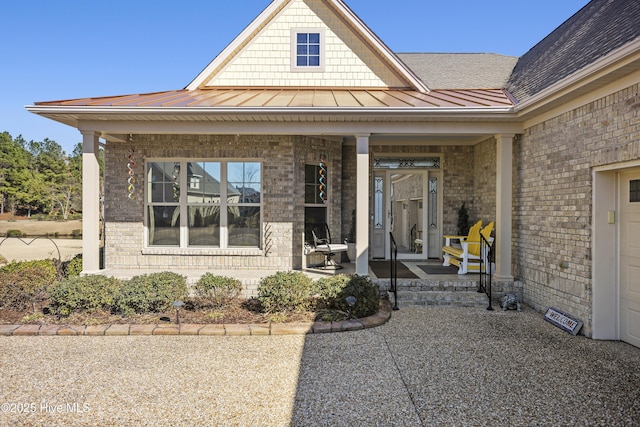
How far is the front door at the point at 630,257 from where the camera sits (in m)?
5.03

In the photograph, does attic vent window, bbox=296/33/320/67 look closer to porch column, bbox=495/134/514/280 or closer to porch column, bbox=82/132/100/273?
porch column, bbox=495/134/514/280

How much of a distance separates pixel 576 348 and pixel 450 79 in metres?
7.54

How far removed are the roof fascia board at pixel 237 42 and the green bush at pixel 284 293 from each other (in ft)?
16.8

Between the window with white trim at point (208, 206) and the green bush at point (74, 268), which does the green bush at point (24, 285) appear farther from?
the window with white trim at point (208, 206)

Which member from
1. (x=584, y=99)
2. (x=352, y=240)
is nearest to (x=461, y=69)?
(x=352, y=240)

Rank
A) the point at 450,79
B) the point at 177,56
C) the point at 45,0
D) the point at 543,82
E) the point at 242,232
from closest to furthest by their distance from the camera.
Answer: the point at 543,82 → the point at 242,232 → the point at 450,79 → the point at 45,0 → the point at 177,56

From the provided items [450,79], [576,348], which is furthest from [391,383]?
[450,79]

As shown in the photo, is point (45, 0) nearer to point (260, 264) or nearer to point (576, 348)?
point (260, 264)

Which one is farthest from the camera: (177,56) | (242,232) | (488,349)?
(177,56)

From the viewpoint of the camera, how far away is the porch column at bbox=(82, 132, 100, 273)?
7270mm

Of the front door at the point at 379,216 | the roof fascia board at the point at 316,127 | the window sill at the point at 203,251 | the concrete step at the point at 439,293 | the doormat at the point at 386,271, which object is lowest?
the concrete step at the point at 439,293

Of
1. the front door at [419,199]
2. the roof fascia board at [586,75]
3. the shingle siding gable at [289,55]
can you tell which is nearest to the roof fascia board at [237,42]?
the shingle siding gable at [289,55]

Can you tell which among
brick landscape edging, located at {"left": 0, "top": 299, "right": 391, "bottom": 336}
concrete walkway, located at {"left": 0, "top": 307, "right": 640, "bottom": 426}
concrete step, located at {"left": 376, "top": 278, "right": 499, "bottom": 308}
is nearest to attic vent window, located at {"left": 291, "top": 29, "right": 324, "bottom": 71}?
concrete step, located at {"left": 376, "top": 278, "right": 499, "bottom": 308}

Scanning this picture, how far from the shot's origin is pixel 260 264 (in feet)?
27.2
